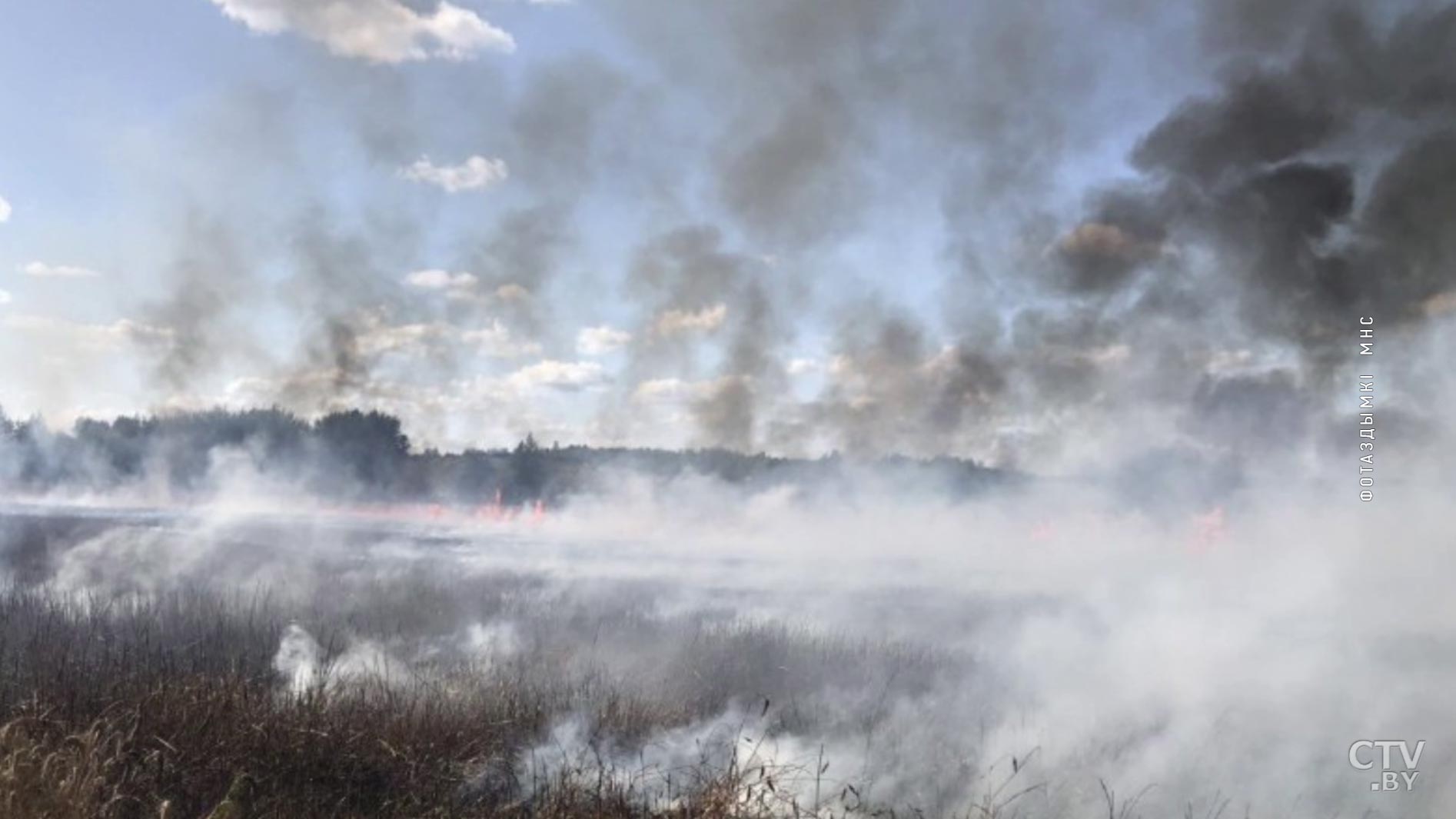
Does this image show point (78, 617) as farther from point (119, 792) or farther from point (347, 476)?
point (347, 476)

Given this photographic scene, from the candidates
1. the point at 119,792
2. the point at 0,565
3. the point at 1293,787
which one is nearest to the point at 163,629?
the point at 0,565

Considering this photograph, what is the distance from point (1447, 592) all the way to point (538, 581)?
2658cm

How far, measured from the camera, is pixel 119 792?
976cm

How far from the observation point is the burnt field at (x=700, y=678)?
1241 centimetres
